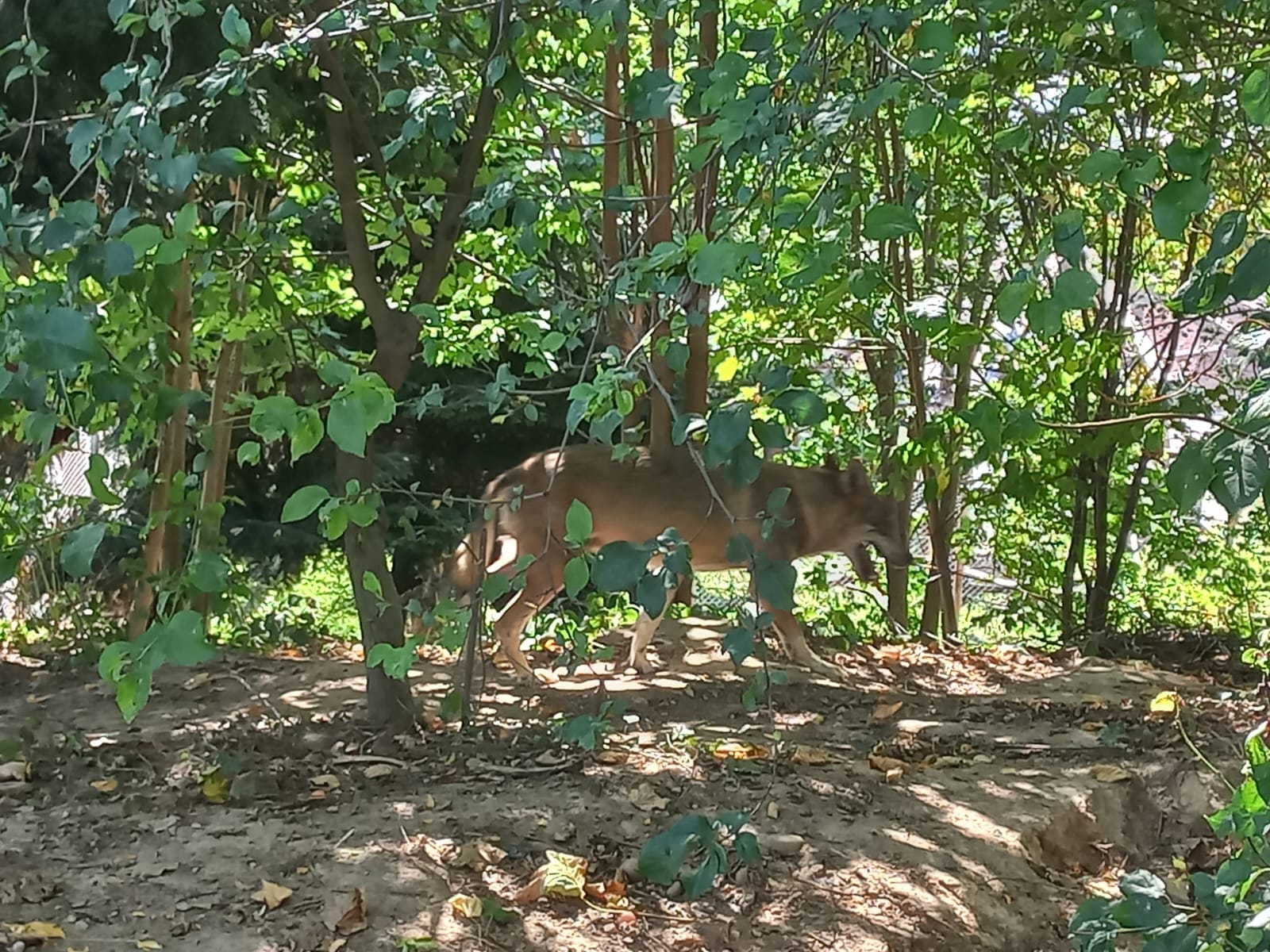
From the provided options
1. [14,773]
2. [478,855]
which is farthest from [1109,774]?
[14,773]

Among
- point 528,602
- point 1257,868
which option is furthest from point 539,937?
point 528,602

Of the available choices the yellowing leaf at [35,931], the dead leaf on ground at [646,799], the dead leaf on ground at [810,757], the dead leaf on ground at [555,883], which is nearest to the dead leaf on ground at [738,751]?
the dead leaf on ground at [810,757]

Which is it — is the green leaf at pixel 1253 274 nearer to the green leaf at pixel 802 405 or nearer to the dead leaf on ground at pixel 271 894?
the green leaf at pixel 802 405

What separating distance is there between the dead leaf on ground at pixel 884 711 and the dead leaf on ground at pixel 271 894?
113 inches

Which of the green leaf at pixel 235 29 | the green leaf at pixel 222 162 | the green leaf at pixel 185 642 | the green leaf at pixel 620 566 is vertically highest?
the green leaf at pixel 235 29

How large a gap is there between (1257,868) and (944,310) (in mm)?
1030

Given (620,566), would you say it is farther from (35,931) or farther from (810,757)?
(810,757)

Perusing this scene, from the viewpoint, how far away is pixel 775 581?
1744 millimetres

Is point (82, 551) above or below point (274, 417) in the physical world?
below

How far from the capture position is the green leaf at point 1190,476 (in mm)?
1604

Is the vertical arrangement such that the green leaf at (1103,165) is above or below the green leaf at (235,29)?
below

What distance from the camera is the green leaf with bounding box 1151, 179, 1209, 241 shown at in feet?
5.36

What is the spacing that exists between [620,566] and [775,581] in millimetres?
214

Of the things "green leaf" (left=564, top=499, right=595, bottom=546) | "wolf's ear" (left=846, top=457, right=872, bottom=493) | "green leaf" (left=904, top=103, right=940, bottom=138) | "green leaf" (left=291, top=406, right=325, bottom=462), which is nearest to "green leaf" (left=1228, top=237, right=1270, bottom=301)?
"green leaf" (left=904, top=103, right=940, bottom=138)
